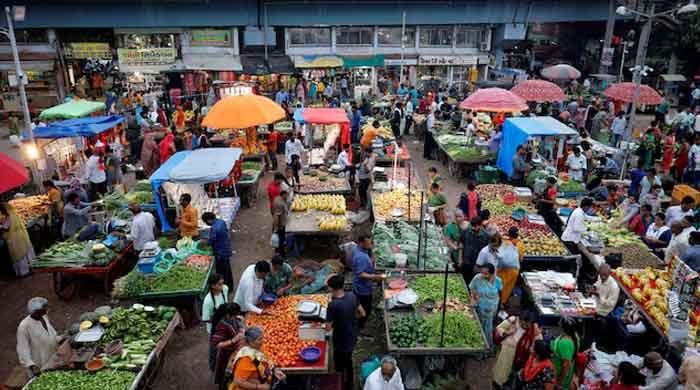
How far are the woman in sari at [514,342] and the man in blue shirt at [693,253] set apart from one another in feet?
11.4

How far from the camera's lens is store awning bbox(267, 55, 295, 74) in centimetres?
2512

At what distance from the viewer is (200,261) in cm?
893

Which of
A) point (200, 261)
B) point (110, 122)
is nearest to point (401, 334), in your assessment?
point (200, 261)

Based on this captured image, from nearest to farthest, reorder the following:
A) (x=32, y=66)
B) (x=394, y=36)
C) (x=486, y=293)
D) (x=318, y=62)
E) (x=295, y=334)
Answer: (x=295, y=334) → (x=486, y=293) → (x=32, y=66) → (x=318, y=62) → (x=394, y=36)

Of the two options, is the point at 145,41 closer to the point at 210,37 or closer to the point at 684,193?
the point at 210,37

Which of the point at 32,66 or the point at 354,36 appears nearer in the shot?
the point at 32,66

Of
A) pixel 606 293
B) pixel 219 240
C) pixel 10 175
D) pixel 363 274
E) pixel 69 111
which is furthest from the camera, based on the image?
pixel 69 111

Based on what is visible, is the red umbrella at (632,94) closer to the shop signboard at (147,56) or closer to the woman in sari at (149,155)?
the woman in sari at (149,155)

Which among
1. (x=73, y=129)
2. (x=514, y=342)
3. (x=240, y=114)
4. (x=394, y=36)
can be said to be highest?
(x=394, y=36)

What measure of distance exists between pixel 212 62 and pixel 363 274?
21106 mm

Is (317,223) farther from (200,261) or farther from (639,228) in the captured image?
(639,228)

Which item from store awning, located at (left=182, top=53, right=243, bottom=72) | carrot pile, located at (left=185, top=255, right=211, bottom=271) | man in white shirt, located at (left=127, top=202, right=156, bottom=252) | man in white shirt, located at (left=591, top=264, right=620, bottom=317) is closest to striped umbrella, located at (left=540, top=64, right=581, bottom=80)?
man in white shirt, located at (left=591, top=264, right=620, bottom=317)

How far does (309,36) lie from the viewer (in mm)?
27828

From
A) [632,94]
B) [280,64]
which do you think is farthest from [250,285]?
[280,64]
